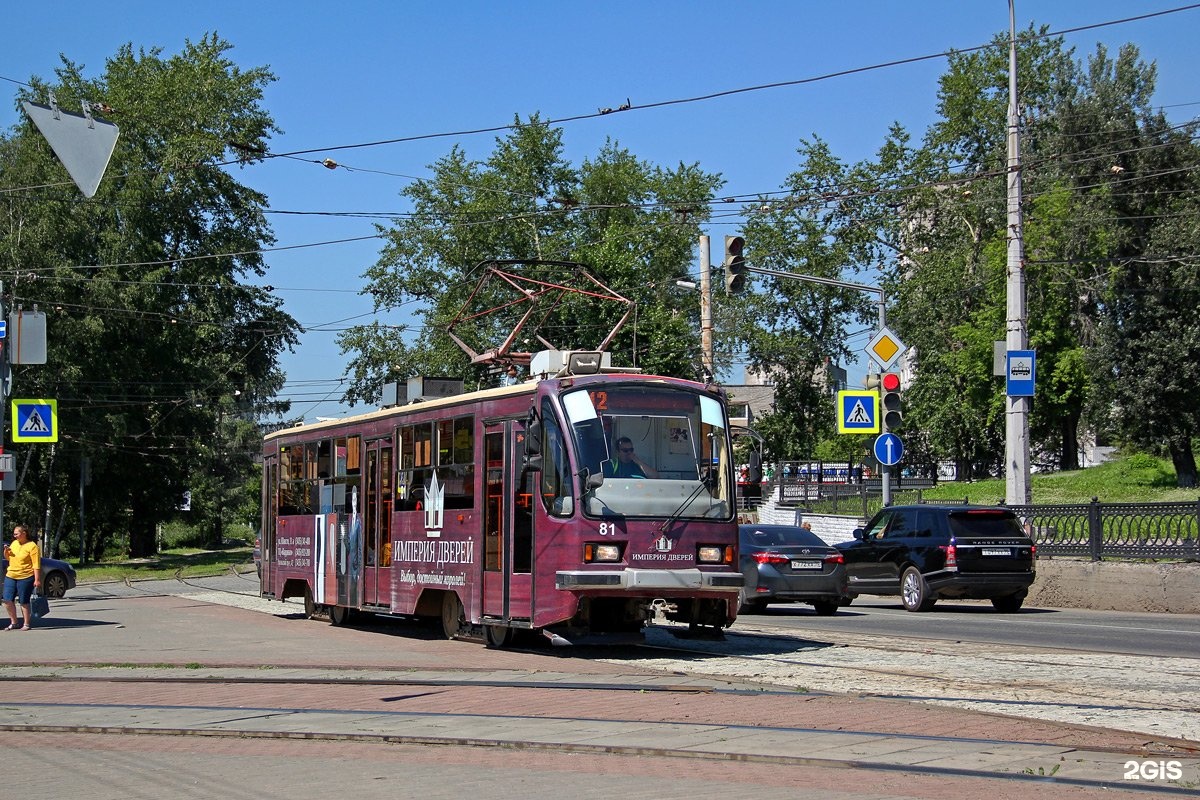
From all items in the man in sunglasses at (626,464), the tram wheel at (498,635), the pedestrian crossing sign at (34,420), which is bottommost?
the tram wheel at (498,635)

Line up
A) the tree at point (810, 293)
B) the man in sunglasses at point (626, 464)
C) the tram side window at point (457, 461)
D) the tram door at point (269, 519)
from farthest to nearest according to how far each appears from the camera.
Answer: the tree at point (810, 293), the tram door at point (269, 519), the tram side window at point (457, 461), the man in sunglasses at point (626, 464)

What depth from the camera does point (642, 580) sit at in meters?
14.6

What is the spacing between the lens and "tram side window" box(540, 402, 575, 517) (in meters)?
14.9

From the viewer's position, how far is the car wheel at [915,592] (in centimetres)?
2315

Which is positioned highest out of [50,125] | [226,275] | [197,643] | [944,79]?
[944,79]

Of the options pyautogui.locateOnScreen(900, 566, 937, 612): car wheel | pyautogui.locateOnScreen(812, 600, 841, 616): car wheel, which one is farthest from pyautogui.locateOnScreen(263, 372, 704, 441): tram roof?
pyautogui.locateOnScreen(900, 566, 937, 612): car wheel

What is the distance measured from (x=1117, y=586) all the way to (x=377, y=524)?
1291cm

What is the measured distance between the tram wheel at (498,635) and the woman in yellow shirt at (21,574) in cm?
847

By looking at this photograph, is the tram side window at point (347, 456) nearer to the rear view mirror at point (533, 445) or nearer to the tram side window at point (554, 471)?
the rear view mirror at point (533, 445)

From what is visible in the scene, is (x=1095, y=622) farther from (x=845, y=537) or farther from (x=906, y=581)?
(x=845, y=537)

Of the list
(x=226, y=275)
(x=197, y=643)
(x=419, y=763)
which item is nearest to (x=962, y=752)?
(x=419, y=763)

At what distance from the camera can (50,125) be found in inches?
647

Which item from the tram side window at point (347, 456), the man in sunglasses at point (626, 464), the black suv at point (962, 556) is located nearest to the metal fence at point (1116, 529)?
the black suv at point (962, 556)

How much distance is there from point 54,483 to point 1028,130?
4462cm
